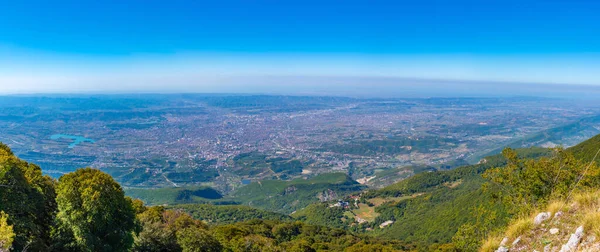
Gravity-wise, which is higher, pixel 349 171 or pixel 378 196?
pixel 378 196

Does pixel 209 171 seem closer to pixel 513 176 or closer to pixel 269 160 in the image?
pixel 269 160

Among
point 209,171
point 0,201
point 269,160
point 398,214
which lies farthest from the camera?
point 269,160

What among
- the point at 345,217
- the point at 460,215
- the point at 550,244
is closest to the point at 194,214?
the point at 345,217

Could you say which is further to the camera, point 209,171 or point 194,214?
point 209,171

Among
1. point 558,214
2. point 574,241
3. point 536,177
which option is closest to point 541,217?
point 558,214

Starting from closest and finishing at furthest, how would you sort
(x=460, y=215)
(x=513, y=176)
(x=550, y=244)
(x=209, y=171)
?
(x=550, y=244) < (x=513, y=176) < (x=460, y=215) < (x=209, y=171)

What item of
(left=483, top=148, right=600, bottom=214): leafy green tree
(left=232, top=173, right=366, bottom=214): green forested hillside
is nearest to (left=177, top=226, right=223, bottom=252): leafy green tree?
(left=483, top=148, right=600, bottom=214): leafy green tree

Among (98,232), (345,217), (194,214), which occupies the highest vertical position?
(98,232)

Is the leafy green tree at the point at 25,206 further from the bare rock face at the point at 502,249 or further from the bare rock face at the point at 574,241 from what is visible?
the bare rock face at the point at 574,241

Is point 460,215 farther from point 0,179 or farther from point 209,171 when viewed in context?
point 209,171
